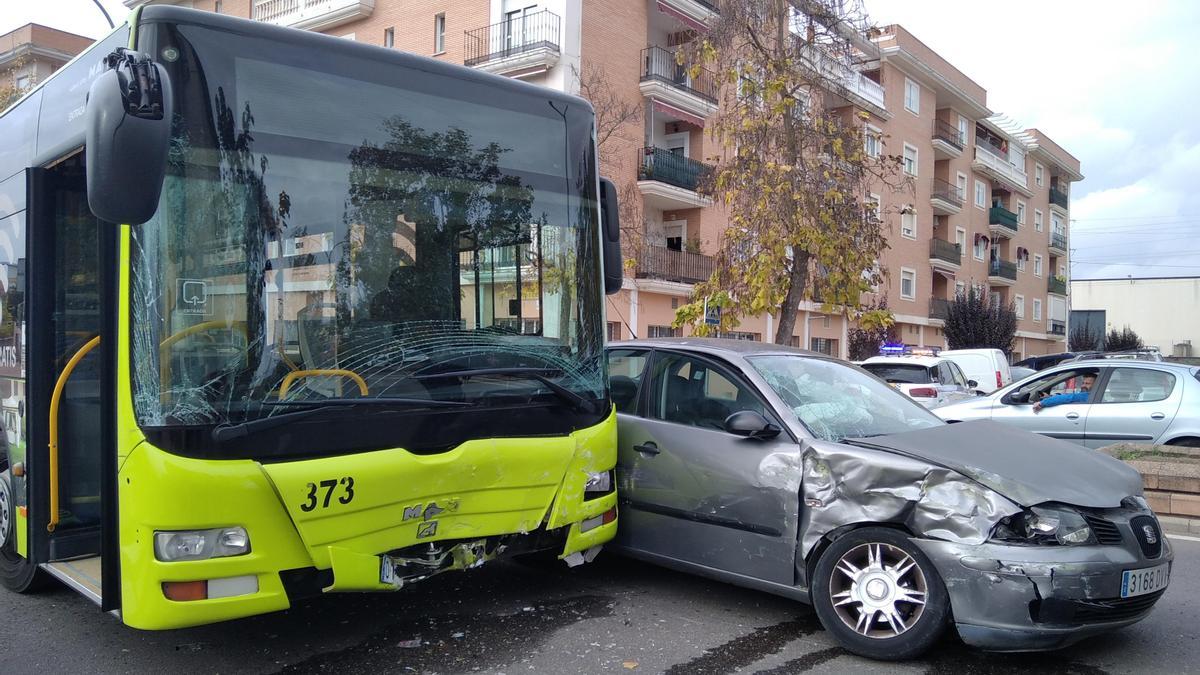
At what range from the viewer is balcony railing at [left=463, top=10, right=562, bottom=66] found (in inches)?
937

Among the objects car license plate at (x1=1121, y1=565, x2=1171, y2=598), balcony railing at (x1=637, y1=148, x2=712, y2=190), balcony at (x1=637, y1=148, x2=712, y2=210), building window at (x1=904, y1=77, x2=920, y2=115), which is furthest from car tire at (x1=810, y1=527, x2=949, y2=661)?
building window at (x1=904, y1=77, x2=920, y2=115)

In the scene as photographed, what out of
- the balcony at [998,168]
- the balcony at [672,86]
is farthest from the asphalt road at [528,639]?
the balcony at [998,168]

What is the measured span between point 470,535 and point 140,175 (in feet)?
7.33

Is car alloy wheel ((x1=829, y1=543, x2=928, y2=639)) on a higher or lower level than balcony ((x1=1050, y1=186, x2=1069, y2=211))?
lower

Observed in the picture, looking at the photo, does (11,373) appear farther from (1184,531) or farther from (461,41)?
(461,41)

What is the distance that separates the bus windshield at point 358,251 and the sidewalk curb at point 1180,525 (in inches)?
228

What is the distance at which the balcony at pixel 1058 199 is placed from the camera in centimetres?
6100

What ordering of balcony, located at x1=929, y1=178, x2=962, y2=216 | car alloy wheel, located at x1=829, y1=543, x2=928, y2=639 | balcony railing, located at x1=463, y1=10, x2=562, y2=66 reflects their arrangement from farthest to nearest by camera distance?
balcony, located at x1=929, y1=178, x2=962, y2=216 → balcony railing, located at x1=463, y1=10, x2=562, y2=66 → car alloy wheel, located at x1=829, y1=543, x2=928, y2=639

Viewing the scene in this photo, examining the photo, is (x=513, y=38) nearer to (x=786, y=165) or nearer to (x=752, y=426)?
(x=786, y=165)

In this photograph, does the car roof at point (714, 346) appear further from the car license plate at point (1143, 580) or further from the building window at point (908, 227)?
the building window at point (908, 227)

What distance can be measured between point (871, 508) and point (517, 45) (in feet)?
71.7

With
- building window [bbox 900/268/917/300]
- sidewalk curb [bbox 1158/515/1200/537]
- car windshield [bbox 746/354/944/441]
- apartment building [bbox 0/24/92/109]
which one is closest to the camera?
car windshield [bbox 746/354/944/441]

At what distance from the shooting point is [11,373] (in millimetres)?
5246

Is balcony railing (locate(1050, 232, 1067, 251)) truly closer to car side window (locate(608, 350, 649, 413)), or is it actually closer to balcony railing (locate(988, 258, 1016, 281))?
balcony railing (locate(988, 258, 1016, 281))
